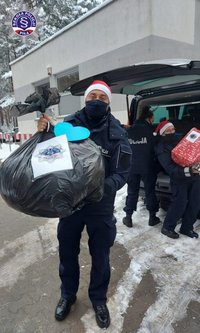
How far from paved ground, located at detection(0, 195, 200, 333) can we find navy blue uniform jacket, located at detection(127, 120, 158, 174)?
865 millimetres

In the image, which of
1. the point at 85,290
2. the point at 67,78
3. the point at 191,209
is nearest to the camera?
the point at 85,290

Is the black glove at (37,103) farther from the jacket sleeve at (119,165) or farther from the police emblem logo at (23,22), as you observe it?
the police emblem logo at (23,22)

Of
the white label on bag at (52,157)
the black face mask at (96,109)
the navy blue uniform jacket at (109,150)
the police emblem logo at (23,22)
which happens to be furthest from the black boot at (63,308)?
the police emblem logo at (23,22)

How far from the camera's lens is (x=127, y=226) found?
4.07m

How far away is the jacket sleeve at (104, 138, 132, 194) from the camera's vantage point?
2096 mm

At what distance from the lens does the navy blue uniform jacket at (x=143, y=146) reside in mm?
3889

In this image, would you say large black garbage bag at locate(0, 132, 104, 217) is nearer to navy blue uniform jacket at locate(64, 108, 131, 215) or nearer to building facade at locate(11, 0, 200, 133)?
navy blue uniform jacket at locate(64, 108, 131, 215)

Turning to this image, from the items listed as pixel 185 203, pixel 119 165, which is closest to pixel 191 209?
pixel 185 203

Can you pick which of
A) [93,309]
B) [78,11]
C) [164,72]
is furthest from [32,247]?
[78,11]

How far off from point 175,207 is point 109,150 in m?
1.85

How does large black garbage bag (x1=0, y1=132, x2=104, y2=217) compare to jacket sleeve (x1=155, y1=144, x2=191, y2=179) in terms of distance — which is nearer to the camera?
large black garbage bag (x1=0, y1=132, x2=104, y2=217)

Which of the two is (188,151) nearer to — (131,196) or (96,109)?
(131,196)

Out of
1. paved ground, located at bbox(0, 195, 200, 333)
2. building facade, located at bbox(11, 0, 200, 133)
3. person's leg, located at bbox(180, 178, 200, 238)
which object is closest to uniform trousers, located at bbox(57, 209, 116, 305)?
paved ground, located at bbox(0, 195, 200, 333)

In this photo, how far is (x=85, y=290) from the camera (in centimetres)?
274
